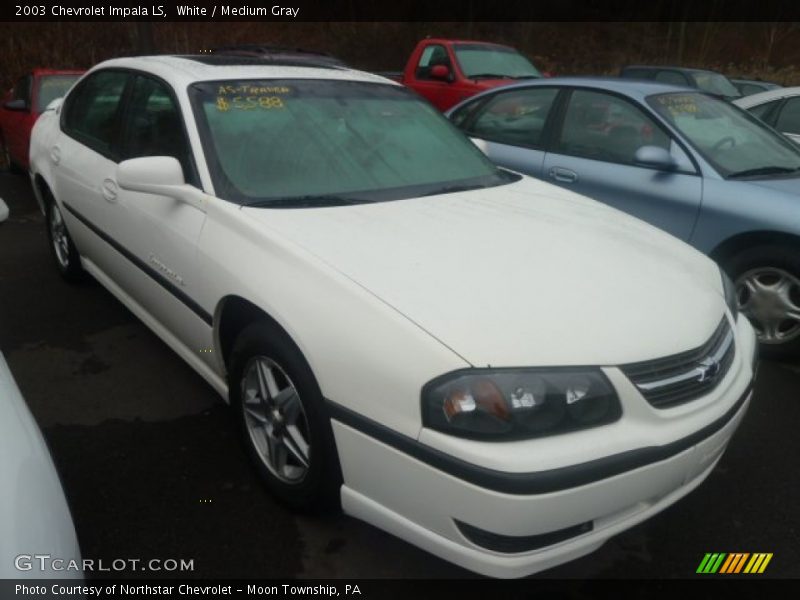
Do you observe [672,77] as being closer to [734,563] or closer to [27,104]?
[27,104]

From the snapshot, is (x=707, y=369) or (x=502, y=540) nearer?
(x=502, y=540)

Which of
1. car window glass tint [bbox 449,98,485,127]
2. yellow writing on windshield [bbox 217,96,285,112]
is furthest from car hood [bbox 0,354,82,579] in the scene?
car window glass tint [bbox 449,98,485,127]

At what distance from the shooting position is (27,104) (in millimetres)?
6953

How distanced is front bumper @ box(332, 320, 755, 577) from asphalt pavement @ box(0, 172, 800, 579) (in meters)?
0.37

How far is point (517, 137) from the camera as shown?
4.84 m

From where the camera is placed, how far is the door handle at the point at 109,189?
318 cm

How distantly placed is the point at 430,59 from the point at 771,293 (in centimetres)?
709

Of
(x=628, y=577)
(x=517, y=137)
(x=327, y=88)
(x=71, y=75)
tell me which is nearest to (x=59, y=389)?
(x=327, y=88)

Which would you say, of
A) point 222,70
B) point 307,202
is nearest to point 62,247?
point 222,70

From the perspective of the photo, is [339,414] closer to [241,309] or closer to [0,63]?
[241,309]

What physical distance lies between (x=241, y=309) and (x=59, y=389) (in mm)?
1374

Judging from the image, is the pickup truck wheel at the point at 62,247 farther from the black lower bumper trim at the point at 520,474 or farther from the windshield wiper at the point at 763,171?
the windshield wiper at the point at 763,171

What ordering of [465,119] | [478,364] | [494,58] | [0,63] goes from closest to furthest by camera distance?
[478,364], [465,119], [494,58], [0,63]

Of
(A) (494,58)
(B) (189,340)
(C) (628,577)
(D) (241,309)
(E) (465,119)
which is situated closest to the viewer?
(C) (628,577)
